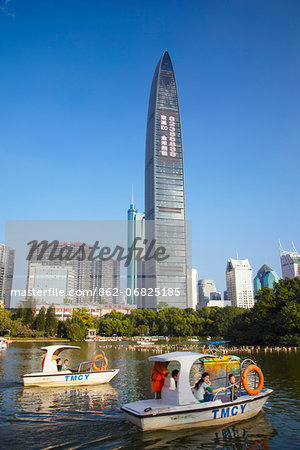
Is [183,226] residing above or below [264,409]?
above

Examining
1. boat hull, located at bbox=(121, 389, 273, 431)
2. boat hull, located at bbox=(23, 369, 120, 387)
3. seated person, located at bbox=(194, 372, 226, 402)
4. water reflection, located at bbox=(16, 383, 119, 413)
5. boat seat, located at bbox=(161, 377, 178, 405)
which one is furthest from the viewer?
boat hull, located at bbox=(23, 369, 120, 387)

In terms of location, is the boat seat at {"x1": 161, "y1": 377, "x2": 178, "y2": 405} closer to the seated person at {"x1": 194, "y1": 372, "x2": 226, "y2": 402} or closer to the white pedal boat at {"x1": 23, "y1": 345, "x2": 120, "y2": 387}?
the seated person at {"x1": 194, "y1": 372, "x2": 226, "y2": 402}

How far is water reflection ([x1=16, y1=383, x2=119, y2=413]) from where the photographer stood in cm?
1870

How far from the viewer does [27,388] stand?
80.1 ft

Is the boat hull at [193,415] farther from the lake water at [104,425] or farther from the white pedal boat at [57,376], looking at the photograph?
the white pedal boat at [57,376]

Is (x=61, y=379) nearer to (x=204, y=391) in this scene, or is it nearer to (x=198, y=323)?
Answer: (x=204, y=391)

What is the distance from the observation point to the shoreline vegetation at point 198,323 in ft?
200

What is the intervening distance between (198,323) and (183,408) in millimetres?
114076

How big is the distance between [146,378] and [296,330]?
39395 mm

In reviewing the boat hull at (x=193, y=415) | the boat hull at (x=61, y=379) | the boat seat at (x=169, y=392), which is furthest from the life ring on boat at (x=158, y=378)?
the boat hull at (x=61, y=379)

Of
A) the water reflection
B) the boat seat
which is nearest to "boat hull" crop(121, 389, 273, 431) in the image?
the boat seat

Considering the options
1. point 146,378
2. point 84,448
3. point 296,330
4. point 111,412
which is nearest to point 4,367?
point 146,378

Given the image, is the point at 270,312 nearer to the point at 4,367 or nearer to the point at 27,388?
the point at 4,367

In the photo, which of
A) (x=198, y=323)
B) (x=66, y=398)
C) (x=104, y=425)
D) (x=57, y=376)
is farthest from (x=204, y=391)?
(x=198, y=323)
